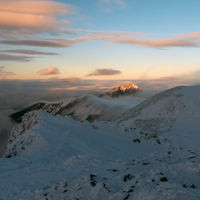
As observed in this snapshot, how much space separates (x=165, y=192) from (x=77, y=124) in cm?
2165

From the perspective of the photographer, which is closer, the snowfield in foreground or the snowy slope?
the snowfield in foreground

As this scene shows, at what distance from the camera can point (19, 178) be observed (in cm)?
941

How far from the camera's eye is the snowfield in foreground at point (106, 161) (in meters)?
6.53

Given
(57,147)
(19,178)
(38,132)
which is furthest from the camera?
(38,132)

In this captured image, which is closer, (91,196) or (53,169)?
(91,196)

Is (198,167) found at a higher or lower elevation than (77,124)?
higher

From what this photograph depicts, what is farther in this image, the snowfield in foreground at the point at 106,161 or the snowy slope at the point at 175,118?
the snowy slope at the point at 175,118

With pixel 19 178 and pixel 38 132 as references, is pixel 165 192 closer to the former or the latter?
pixel 19 178

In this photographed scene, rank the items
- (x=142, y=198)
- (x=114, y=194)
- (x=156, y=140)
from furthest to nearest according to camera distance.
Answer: (x=156, y=140) < (x=114, y=194) < (x=142, y=198)

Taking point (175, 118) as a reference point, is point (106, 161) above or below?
above

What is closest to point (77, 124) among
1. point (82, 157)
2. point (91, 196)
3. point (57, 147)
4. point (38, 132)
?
point (38, 132)

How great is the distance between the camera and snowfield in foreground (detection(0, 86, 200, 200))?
6.53 metres

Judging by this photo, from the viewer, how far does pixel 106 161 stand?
1206cm

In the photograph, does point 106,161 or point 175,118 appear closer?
point 106,161
